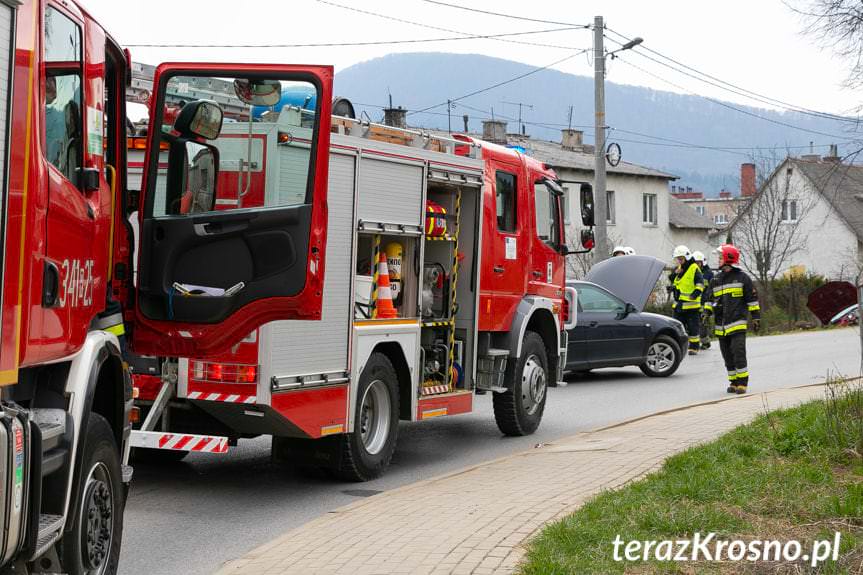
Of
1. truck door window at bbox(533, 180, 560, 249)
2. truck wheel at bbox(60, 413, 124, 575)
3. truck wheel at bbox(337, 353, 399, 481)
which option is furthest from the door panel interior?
truck door window at bbox(533, 180, 560, 249)

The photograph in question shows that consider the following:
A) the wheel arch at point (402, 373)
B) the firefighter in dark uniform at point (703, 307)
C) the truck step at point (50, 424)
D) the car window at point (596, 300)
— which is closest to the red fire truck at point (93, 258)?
the truck step at point (50, 424)

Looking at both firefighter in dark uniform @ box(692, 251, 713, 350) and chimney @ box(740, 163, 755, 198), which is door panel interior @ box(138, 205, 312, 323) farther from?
chimney @ box(740, 163, 755, 198)

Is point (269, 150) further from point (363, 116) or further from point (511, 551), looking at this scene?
point (511, 551)

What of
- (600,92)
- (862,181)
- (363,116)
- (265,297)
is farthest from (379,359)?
(600,92)

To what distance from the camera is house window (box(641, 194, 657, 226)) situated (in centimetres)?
5294

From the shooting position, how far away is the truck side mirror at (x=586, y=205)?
12258mm

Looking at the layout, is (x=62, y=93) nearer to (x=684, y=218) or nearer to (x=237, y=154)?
(x=237, y=154)

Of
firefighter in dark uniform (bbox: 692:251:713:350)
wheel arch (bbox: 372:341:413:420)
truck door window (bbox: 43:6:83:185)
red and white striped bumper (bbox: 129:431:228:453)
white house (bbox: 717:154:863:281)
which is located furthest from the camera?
white house (bbox: 717:154:863:281)

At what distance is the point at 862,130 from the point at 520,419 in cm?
508

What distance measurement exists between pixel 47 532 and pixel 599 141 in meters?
22.6

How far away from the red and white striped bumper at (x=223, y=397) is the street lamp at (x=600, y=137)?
18023mm

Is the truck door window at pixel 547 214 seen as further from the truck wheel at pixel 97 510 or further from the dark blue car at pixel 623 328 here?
the truck wheel at pixel 97 510

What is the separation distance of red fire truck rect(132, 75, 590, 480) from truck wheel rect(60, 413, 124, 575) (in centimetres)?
136

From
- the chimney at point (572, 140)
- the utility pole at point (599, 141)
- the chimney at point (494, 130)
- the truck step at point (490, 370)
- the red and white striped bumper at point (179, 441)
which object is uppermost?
the chimney at point (572, 140)
